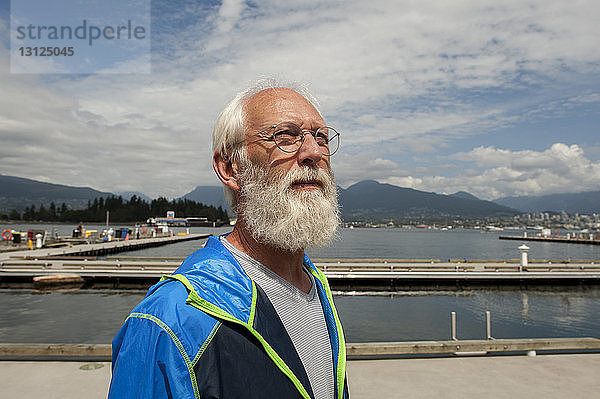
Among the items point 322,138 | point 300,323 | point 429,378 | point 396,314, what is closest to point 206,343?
point 300,323

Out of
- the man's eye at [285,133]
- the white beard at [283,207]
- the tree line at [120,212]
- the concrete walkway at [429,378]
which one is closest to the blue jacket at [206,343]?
the white beard at [283,207]

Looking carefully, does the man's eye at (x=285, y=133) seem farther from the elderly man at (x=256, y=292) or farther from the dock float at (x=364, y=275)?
the dock float at (x=364, y=275)

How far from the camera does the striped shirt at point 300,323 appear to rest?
4.11ft

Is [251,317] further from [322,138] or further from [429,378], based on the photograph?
[429,378]

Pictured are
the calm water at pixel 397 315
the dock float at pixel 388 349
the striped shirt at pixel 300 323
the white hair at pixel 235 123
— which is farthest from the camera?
the calm water at pixel 397 315

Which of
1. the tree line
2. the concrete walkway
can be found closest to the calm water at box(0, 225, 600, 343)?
the concrete walkway

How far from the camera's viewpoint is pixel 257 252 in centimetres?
132

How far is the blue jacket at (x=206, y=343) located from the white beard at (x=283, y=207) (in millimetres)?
160

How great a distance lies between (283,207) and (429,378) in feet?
16.1

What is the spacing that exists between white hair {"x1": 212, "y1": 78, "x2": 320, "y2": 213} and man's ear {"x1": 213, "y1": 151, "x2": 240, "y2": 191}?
0.01m

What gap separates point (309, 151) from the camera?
1.31 metres

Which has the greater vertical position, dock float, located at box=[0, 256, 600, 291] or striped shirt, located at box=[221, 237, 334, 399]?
striped shirt, located at box=[221, 237, 334, 399]

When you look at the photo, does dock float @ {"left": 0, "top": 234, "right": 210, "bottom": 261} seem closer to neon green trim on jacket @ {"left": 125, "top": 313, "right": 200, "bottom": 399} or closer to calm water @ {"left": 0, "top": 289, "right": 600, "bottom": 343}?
calm water @ {"left": 0, "top": 289, "right": 600, "bottom": 343}

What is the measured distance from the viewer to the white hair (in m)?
1.37
